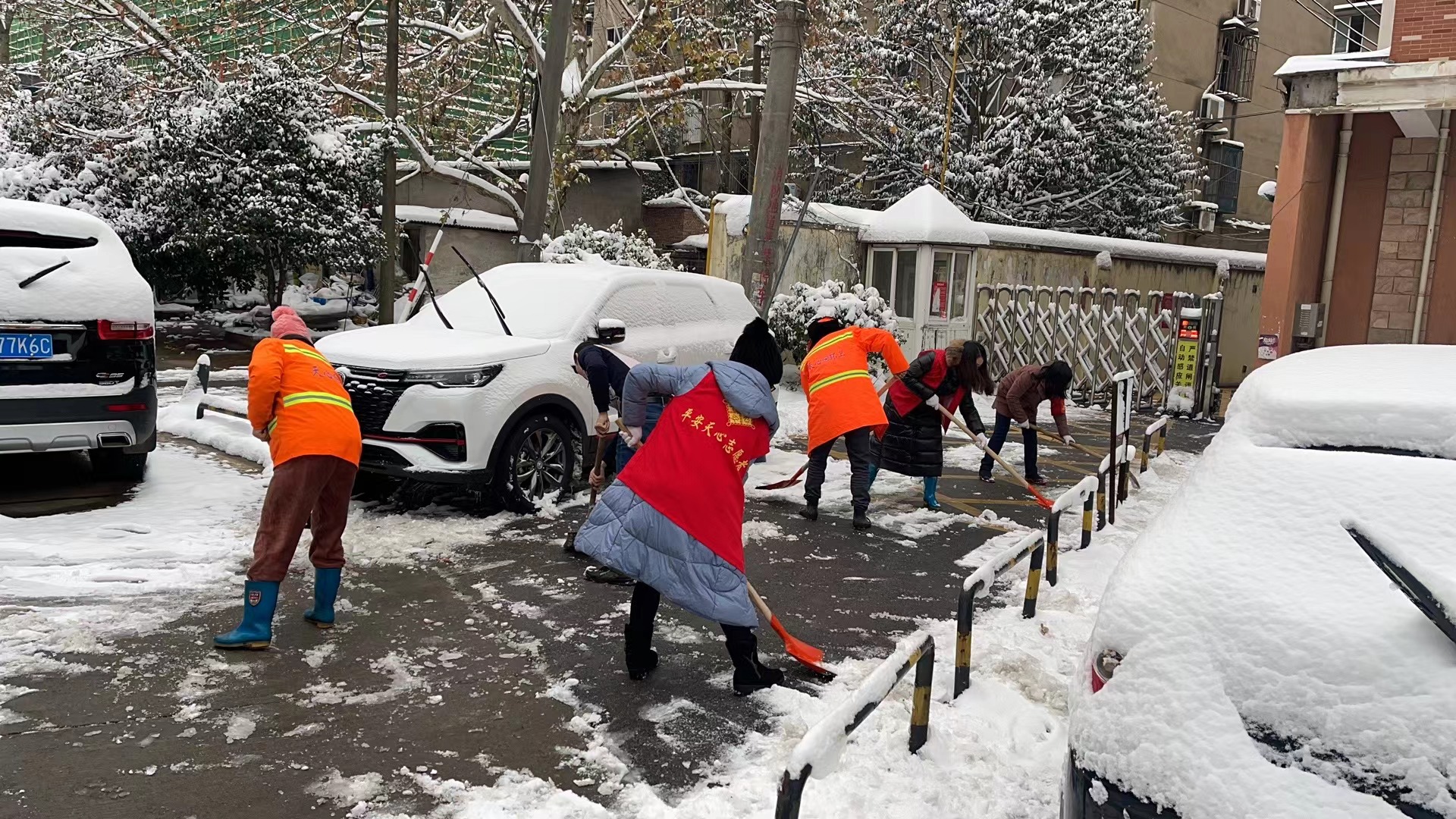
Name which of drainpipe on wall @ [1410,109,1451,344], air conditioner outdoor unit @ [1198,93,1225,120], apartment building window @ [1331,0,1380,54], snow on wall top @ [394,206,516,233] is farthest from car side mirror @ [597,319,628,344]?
air conditioner outdoor unit @ [1198,93,1225,120]

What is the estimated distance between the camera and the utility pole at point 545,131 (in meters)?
12.4

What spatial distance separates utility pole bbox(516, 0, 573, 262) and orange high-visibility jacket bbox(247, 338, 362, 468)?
8.59 m

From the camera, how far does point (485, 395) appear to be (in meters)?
6.61

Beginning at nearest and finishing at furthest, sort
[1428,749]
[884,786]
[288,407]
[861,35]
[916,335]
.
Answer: [1428,749] → [884,786] → [288,407] → [916,335] → [861,35]

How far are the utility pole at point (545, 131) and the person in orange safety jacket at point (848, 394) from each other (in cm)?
665

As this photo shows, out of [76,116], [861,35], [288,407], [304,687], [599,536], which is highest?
[861,35]

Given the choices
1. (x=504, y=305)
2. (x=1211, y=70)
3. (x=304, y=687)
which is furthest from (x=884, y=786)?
(x=1211, y=70)

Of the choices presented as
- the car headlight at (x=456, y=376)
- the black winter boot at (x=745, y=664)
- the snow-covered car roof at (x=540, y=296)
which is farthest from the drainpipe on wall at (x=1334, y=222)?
the black winter boot at (x=745, y=664)

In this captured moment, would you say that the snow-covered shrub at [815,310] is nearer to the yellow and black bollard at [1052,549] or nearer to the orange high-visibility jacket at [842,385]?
the orange high-visibility jacket at [842,385]

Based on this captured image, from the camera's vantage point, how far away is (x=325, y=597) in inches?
190

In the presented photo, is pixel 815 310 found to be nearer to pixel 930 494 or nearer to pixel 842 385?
pixel 930 494

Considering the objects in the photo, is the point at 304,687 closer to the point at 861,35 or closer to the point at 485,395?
the point at 485,395

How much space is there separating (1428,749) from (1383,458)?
0.96 m

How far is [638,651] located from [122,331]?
4.24 metres
